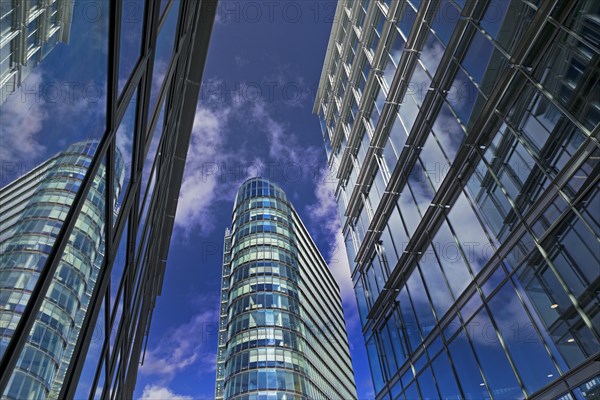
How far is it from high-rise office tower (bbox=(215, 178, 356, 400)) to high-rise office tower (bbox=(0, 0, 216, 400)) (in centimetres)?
3897

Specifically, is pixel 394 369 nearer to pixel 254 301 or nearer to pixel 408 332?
pixel 408 332

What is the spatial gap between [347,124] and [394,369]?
13593mm

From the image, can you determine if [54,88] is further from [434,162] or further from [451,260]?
[434,162]

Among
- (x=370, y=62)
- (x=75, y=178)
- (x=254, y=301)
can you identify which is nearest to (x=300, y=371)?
(x=254, y=301)

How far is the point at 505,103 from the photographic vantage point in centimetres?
1040

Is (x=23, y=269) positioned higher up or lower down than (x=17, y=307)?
higher up

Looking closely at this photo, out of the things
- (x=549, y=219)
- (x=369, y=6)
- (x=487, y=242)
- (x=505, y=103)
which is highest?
(x=369, y=6)

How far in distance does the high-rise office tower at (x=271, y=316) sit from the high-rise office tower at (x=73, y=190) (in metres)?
39.0

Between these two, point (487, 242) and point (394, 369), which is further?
point (394, 369)

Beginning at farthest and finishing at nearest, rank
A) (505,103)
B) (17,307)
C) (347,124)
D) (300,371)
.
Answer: (300,371) < (347,124) < (505,103) < (17,307)

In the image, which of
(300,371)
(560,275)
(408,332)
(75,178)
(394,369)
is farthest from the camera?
(300,371)

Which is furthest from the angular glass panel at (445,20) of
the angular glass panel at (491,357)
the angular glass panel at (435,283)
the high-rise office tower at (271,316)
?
the high-rise office tower at (271,316)

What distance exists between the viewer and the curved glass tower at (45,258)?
212 cm

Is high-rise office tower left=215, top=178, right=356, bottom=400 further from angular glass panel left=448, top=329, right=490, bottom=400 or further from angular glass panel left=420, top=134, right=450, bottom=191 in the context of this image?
angular glass panel left=420, top=134, right=450, bottom=191
